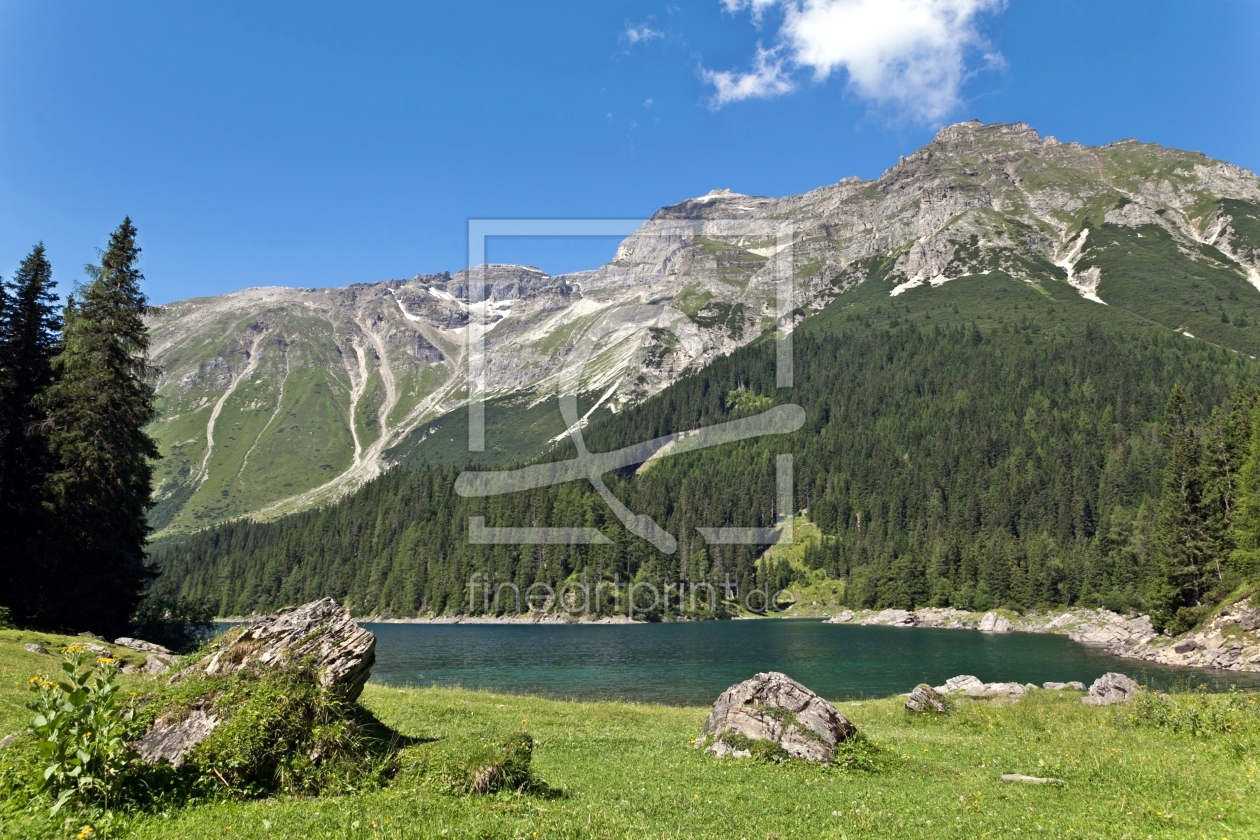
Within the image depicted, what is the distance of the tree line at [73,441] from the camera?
3841cm

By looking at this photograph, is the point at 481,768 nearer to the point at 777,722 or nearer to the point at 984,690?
the point at 777,722

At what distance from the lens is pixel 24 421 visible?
4006cm

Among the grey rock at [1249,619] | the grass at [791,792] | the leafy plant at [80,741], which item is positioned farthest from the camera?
the grey rock at [1249,619]

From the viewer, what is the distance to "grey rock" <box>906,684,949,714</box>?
102ft

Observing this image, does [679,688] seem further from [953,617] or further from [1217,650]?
[953,617]

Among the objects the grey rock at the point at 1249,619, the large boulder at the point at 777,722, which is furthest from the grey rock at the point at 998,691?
A: the grey rock at the point at 1249,619

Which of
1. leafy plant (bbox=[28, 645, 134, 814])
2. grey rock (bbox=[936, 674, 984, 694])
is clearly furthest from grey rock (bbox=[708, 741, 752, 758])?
grey rock (bbox=[936, 674, 984, 694])

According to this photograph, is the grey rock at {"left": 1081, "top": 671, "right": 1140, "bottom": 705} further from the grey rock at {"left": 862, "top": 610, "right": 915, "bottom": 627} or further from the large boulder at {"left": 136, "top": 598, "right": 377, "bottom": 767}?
the grey rock at {"left": 862, "top": 610, "right": 915, "bottom": 627}

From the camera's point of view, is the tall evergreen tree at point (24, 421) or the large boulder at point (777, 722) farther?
the tall evergreen tree at point (24, 421)

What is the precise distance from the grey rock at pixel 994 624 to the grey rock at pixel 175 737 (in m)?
132

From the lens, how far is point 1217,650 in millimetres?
62156

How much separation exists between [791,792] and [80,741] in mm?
14471

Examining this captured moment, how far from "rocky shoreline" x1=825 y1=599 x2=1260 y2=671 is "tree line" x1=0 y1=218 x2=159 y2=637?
86.7m

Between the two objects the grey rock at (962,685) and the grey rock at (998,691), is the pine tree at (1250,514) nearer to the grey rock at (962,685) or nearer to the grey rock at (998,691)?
the grey rock at (998,691)
